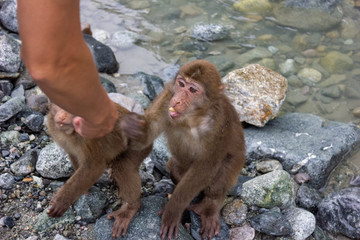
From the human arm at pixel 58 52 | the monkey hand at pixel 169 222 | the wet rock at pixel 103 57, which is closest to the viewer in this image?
the human arm at pixel 58 52

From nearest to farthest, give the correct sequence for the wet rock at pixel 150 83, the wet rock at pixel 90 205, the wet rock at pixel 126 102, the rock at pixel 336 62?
the wet rock at pixel 90 205, the wet rock at pixel 126 102, the wet rock at pixel 150 83, the rock at pixel 336 62

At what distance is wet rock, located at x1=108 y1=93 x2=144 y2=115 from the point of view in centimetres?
586

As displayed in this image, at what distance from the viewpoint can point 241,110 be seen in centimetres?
600

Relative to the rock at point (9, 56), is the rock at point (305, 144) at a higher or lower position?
lower

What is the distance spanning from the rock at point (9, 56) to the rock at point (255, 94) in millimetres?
3133

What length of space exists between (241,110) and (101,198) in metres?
2.48

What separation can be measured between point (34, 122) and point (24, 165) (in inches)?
29.3

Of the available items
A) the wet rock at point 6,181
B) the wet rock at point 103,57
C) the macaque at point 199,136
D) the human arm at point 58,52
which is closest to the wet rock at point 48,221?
the wet rock at point 6,181

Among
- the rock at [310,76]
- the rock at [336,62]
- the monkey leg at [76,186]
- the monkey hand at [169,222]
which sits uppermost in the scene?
the monkey leg at [76,186]

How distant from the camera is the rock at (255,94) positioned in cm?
597

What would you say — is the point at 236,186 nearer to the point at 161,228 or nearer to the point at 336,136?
the point at 161,228

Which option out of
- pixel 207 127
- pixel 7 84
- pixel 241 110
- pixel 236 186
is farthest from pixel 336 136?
pixel 7 84

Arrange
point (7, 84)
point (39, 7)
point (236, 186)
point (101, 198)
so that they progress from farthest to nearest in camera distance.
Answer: point (7, 84), point (236, 186), point (101, 198), point (39, 7)

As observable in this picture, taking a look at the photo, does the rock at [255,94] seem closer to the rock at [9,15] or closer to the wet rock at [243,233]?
the wet rock at [243,233]
